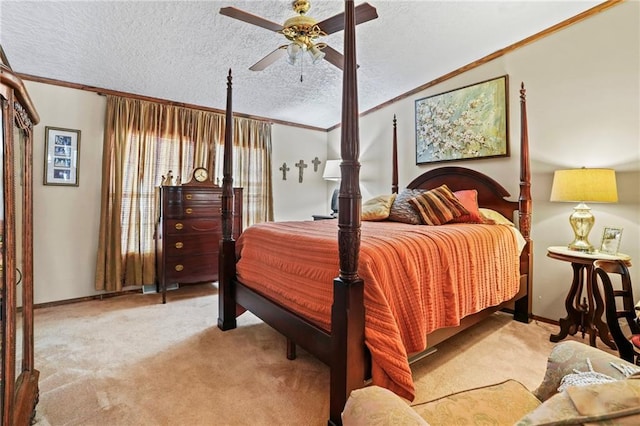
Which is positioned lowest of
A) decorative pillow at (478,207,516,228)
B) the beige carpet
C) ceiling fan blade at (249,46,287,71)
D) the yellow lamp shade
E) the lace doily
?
the beige carpet

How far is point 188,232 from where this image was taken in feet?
11.6

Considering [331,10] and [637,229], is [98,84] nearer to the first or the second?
[331,10]

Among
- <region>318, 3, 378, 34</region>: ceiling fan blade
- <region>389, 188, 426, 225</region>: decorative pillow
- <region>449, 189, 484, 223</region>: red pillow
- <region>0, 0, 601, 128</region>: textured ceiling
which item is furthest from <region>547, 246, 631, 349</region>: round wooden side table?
<region>318, 3, 378, 34</region>: ceiling fan blade

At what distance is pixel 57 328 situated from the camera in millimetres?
2674

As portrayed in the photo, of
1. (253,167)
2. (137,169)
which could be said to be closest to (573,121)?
(253,167)

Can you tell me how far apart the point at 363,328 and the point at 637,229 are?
2.57 m

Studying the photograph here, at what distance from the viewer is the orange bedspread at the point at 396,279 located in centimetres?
146

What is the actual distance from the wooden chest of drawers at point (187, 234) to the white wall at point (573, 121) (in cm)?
308

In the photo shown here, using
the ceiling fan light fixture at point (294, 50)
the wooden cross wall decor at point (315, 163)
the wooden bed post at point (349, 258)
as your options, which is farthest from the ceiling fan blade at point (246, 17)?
the wooden cross wall decor at point (315, 163)

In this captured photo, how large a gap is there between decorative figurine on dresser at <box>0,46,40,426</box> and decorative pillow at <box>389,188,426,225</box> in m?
2.76

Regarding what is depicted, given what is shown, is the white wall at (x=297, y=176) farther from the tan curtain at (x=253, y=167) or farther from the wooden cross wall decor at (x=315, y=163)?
the tan curtain at (x=253, y=167)

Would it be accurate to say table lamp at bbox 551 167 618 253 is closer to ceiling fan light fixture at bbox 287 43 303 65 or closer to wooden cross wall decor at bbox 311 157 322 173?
ceiling fan light fixture at bbox 287 43 303 65

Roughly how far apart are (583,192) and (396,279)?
1792mm

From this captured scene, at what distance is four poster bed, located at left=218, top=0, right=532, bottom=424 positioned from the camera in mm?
1425
